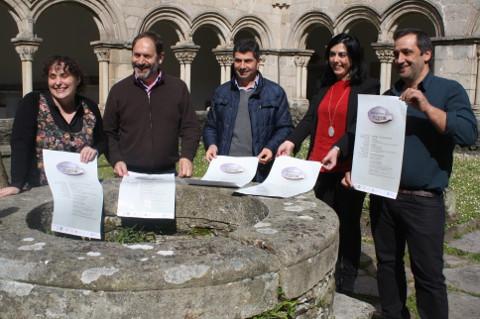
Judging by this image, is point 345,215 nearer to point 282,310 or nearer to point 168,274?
point 282,310

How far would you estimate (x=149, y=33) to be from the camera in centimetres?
311

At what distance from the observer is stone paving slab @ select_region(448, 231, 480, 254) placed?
201 inches

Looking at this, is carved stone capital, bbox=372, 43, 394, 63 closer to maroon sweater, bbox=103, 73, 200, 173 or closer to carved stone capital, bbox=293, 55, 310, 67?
carved stone capital, bbox=293, 55, 310, 67

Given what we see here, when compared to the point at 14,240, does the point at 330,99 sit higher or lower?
higher

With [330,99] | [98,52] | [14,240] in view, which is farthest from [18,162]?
[98,52]

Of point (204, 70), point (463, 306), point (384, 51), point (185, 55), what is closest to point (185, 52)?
point (185, 55)

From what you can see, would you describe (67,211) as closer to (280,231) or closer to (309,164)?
(280,231)

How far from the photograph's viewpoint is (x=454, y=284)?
13.8 feet

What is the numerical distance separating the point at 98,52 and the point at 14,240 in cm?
1040

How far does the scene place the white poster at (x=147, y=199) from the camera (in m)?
2.55

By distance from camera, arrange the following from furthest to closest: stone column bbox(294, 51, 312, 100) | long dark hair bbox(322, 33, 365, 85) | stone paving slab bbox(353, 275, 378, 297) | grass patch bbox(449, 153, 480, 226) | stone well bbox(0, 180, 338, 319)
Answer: stone column bbox(294, 51, 312, 100), grass patch bbox(449, 153, 480, 226), stone paving slab bbox(353, 275, 378, 297), long dark hair bbox(322, 33, 365, 85), stone well bbox(0, 180, 338, 319)

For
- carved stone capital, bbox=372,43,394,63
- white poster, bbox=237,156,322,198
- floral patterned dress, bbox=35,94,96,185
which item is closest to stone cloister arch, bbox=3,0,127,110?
carved stone capital, bbox=372,43,394,63

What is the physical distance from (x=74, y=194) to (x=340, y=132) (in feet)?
5.42

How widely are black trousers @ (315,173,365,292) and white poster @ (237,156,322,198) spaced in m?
0.48
